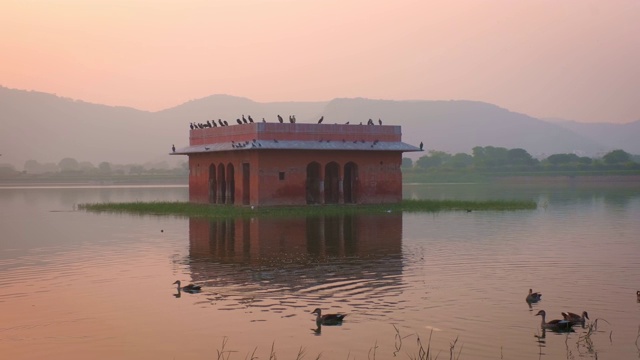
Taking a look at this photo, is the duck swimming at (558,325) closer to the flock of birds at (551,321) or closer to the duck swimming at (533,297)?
the flock of birds at (551,321)

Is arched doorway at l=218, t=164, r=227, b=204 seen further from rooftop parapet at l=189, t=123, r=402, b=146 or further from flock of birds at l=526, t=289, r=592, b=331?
flock of birds at l=526, t=289, r=592, b=331

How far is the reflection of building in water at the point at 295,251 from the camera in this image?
85.1 ft

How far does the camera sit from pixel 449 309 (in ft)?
67.7

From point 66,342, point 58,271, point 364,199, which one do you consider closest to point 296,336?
point 66,342

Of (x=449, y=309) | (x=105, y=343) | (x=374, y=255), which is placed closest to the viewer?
(x=105, y=343)

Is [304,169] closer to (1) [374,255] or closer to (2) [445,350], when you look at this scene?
(1) [374,255]

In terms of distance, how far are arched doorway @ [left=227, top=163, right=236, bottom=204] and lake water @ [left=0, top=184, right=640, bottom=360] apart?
17.5 meters

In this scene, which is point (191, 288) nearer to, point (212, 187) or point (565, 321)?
point (565, 321)

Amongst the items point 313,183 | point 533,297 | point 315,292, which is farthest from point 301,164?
point 533,297

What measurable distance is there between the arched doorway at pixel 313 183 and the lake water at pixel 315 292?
16542mm

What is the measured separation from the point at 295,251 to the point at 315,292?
9.62 meters

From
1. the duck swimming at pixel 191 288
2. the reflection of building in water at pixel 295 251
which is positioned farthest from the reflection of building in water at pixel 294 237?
the duck swimming at pixel 191 288

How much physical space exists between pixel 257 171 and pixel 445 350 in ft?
130

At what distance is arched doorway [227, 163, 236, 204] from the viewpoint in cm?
6097
